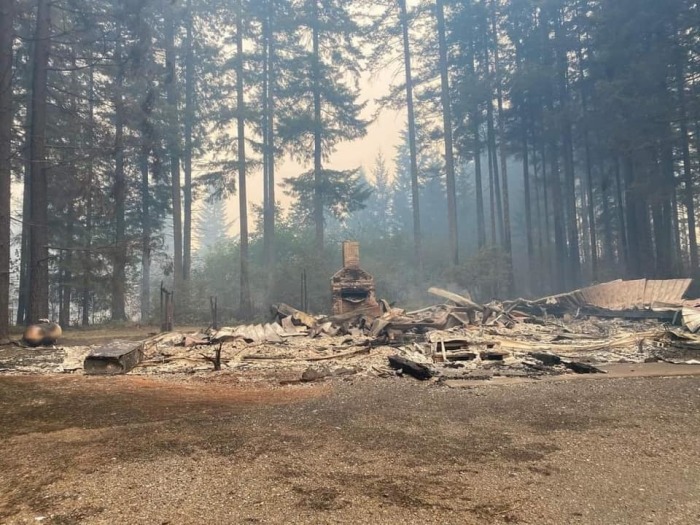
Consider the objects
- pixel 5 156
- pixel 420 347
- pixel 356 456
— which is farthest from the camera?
pixel 5 156

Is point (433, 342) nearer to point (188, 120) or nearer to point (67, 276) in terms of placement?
point (67, 276)

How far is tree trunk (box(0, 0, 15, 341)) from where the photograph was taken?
497 inches

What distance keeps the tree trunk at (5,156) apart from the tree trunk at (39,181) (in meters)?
0.88

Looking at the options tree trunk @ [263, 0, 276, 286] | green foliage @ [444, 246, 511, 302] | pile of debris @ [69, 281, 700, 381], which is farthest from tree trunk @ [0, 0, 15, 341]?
green foliage @ [444, 246, 511, 302]

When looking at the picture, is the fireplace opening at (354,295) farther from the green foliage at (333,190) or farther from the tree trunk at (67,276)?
the green foliage at (333,190)

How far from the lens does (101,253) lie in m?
16.8

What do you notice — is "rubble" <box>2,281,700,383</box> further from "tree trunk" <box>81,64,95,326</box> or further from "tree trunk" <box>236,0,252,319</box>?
"tree trunk" <box>236,0,252,319</box>

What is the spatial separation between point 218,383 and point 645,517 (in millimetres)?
6086

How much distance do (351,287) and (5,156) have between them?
1177 centimetres

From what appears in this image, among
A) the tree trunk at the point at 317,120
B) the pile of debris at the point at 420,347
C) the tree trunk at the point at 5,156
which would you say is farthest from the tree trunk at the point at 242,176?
the tree trunk at the point at 5,156

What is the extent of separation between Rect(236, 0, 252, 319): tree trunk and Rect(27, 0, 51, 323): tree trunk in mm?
10155

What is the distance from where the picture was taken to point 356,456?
11.9 feet

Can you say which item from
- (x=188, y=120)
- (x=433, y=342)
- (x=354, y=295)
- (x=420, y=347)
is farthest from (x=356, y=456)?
(x=188, y=120)

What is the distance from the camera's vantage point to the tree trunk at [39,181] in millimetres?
14148
